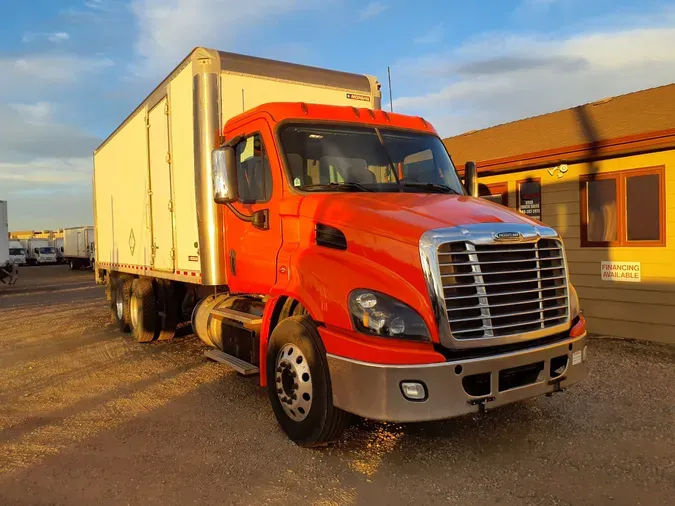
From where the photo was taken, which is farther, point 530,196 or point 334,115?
point 530,196

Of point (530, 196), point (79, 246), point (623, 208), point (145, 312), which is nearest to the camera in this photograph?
point (623, 208)

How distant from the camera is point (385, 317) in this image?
3.65m

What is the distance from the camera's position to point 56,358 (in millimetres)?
8031

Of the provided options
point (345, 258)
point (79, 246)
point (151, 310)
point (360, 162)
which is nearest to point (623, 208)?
point (360, 162)

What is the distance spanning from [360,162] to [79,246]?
125 feet

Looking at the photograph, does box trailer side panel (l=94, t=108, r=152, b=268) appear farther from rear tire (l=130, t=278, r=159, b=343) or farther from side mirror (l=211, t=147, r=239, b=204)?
side mirror (l=211, t=147, r=239, b=204)

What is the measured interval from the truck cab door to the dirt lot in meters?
1.31

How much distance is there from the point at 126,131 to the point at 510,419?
7.74m

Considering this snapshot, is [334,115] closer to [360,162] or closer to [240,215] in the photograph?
[360,162]

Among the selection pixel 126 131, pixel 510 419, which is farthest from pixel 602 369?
pixel 126 131

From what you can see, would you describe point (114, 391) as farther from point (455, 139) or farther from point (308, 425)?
point (455, 139)

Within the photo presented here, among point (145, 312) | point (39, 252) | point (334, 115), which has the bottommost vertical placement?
point (145, 312)

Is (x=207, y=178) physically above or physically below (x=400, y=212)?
above

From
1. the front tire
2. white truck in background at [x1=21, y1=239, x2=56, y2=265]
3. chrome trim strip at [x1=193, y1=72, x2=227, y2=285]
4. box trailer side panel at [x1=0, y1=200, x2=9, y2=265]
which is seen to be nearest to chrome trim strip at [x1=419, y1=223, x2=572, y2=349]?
the front tire
